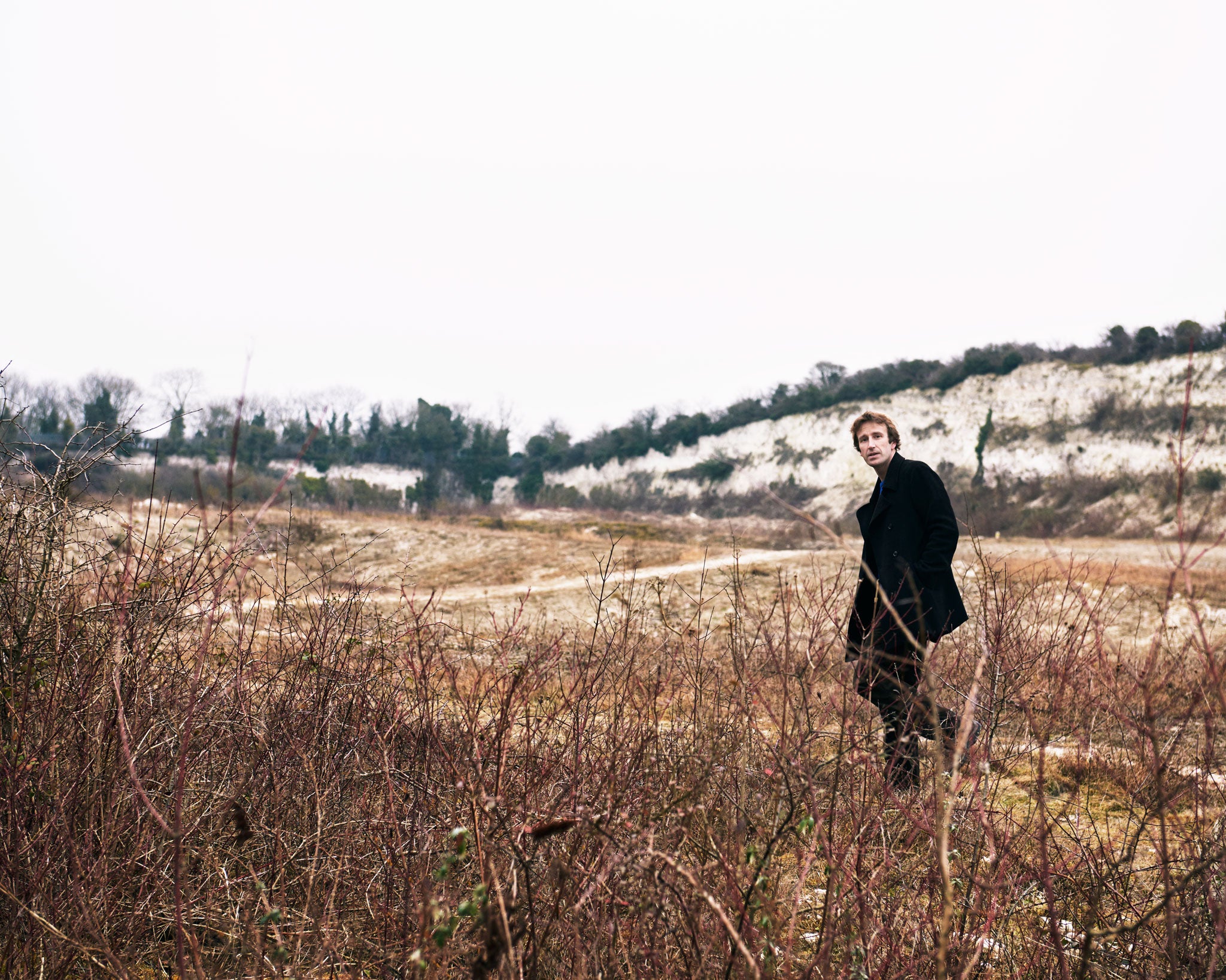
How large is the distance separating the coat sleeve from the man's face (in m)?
0.18

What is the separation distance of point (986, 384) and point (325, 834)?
40.2m

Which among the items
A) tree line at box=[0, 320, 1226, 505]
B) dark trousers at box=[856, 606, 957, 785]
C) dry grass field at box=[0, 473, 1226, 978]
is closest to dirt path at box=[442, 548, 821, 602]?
dark trousers at box=[856, 606, 957, 785]

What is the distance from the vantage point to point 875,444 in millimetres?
4039

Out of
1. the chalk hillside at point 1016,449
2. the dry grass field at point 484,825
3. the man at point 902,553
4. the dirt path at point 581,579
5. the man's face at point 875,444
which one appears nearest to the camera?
the dry grass field at point 484,825

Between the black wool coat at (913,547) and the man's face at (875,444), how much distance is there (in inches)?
3.1

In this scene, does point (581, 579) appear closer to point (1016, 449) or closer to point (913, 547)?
point (913, 547)

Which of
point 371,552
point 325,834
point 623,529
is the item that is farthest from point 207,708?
point 623,529

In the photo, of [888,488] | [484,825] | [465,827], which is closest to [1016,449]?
[888,488]

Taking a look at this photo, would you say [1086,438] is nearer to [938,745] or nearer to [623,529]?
[623,529]

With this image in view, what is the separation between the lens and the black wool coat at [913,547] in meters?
3.84

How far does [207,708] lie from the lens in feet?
8.71

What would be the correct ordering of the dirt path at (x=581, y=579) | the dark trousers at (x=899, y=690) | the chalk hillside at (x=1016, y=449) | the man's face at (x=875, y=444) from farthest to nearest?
the chalk hillside at (x=1016, y=449)
the dirt path at (x=581, y=579)
the man's face at (x=875, y=444)
the dark trousers at (x=899, y=690)

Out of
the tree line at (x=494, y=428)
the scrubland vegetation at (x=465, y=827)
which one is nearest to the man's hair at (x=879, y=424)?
the scrubland vegetation at (x=465, y=827)

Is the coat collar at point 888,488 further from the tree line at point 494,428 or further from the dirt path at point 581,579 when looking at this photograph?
the tree line at point 494,428
